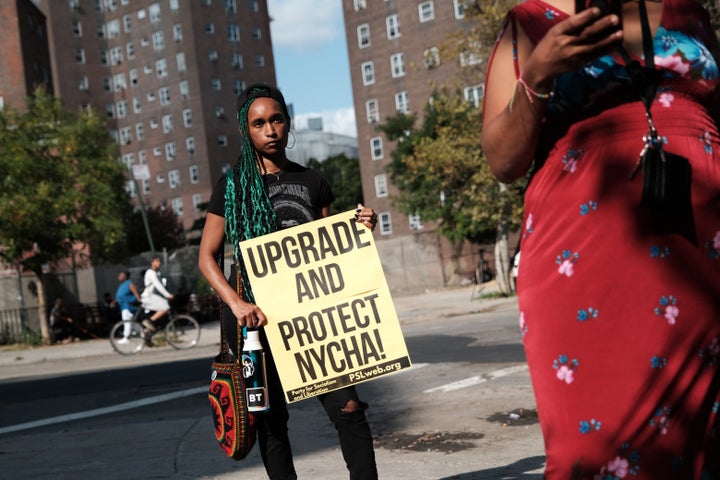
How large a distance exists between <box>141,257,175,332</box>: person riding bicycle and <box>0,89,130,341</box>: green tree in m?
8.59

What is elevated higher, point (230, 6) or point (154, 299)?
point (230, 6)

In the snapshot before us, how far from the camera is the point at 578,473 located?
2215 millimetres

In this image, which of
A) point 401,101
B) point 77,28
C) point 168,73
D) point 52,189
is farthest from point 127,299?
point 77,28

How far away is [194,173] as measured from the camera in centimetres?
9112

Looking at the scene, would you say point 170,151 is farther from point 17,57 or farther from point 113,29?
point 17,57

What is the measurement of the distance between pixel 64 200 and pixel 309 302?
82.3 feet

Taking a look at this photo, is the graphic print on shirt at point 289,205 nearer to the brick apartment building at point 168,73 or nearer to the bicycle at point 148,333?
the bicycle at point 148,333

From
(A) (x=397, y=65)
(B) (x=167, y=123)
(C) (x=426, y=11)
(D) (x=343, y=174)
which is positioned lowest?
(D) (x=343, y=174)

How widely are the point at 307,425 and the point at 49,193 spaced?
2193cm

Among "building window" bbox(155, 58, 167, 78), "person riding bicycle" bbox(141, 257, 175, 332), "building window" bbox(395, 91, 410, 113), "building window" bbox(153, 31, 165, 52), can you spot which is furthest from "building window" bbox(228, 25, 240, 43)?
"person riding bicycle" bbox(141, 257, 175, 332)

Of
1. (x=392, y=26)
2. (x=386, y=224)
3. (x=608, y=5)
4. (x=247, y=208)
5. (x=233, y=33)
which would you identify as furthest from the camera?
(x=233, y=33)

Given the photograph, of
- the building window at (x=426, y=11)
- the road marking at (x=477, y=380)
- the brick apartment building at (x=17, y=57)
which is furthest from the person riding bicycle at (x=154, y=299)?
the building window at (x=426, y=11)

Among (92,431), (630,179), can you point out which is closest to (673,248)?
(630,179)

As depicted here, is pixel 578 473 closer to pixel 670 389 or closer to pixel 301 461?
pixel 670 389
